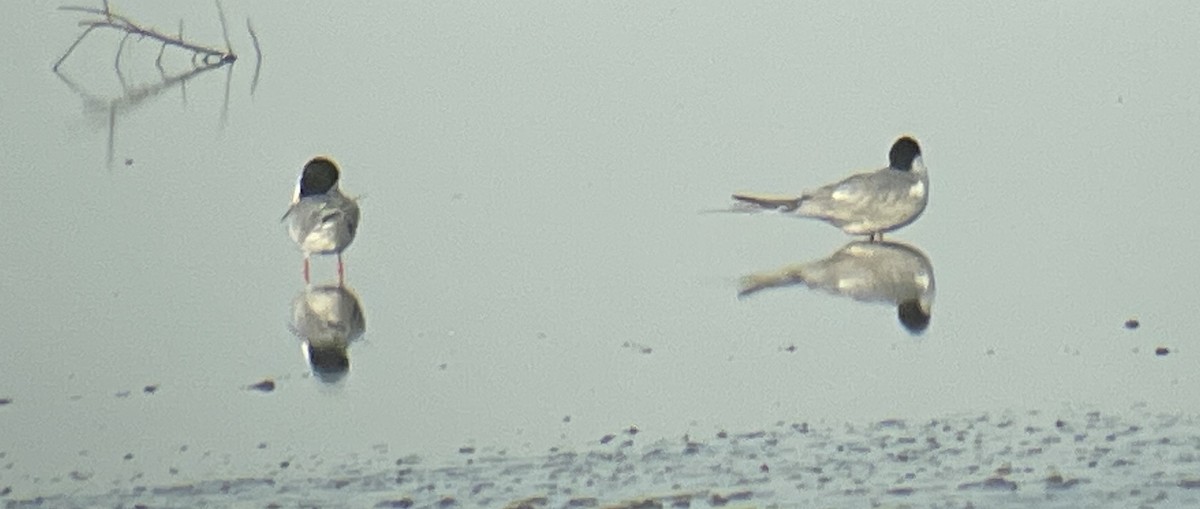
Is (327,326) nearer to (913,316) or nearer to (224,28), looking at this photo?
(913,316)

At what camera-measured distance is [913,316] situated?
1002cm

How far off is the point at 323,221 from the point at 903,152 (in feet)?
9.55

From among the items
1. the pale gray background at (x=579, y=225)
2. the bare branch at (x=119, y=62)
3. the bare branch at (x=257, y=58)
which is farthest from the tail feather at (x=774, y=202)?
the bare branch at (x=119, y=62)

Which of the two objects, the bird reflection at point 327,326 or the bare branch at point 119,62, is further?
the bare branch at point 119,62

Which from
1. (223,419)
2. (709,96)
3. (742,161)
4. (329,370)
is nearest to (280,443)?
(223,419)

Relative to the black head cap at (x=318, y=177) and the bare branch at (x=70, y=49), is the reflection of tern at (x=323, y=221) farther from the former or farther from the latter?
the bare branch at (x=70, y=49)

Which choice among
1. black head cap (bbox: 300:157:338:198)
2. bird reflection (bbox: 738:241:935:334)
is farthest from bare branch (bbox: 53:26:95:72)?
bird reflection (bbox: 738:241:935:334)

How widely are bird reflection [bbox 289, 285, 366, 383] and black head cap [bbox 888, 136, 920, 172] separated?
2.91 meters

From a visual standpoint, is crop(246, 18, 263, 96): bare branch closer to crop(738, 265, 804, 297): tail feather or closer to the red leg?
the red leg

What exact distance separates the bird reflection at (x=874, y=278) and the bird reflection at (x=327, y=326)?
1.57 meters

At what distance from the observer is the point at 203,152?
14656 millimetres

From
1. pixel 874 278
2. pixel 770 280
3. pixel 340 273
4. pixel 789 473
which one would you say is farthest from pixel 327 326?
pixel 789 473

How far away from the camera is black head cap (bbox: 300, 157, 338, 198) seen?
12344 millimetres

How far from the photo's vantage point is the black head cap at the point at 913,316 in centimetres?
980
